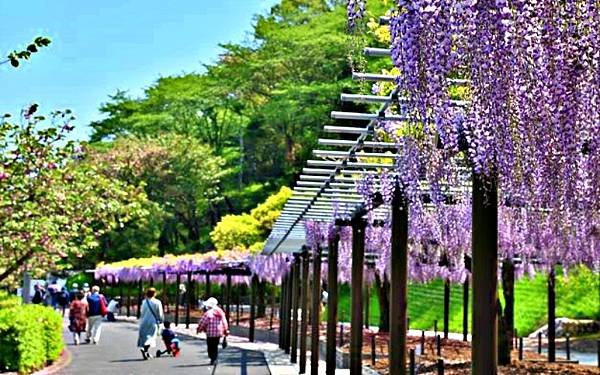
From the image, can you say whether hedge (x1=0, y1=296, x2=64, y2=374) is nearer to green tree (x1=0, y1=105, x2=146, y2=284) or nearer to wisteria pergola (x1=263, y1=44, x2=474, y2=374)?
green tree (x1=0, y1=105, x2=146, y2=284)

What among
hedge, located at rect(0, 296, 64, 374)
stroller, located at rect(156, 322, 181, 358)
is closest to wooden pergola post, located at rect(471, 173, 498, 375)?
hedge, located at rect(0, 296, 64, 374)

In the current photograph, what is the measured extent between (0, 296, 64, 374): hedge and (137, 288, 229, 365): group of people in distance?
1941 millimetres

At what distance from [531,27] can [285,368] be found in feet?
42.2

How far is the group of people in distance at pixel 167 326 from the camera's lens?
15.9 metres

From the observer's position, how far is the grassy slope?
1144 inches

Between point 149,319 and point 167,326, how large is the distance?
141cm

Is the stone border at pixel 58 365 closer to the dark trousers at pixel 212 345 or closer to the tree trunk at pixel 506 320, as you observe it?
the dark trousers at pixel 212 345

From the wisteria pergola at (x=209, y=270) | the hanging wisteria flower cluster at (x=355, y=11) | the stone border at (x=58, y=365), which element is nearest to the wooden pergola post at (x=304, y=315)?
the stone border at (x=58, y=365)

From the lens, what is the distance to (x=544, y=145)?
5172 mm

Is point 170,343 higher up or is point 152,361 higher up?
point 170,343

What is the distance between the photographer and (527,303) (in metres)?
31.6

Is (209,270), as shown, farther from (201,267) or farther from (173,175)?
(173,175)

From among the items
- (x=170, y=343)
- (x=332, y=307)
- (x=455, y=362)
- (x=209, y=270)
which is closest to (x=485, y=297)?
(x=332, y=307)

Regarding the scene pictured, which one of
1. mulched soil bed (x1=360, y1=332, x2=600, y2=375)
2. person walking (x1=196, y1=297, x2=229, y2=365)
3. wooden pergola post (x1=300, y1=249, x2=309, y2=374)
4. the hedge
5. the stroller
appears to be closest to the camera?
the hedge
